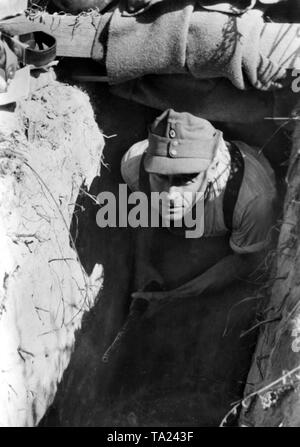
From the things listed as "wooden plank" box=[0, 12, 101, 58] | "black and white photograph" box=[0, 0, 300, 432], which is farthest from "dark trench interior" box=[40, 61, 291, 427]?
"wooden plank" box=[0, 12, 101, 58]

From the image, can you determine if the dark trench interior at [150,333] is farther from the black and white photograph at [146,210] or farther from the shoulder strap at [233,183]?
the shoulder strap at [233,183]

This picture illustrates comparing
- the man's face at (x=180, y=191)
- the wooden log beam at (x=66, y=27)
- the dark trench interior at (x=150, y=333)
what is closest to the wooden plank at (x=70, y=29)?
the wooden log beam at (x=66, y=27)

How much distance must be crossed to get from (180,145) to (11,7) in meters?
1.09

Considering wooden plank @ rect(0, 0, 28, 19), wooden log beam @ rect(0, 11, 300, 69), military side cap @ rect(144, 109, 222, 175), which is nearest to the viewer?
military side cap @ rect(144, 109, 222, 175)

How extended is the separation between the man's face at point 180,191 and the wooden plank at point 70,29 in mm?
677

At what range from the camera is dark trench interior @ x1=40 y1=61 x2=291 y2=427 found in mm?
3479

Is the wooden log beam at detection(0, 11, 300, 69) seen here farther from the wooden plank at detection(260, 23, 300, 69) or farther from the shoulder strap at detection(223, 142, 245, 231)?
the shoulder strap at detection(223, 142, 245, 231)

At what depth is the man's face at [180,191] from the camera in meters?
3.35

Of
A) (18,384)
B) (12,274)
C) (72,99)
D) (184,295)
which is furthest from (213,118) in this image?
(18,384)

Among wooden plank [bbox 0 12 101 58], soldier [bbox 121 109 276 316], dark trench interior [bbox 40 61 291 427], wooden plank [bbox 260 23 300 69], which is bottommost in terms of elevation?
dark trench interior [bbox 40 61 291 427]

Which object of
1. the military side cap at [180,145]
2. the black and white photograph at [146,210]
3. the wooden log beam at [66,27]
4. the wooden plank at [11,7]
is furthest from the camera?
the wooden plank at [11,7]

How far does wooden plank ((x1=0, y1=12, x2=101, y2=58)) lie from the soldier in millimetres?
505

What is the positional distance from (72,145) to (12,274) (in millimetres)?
765

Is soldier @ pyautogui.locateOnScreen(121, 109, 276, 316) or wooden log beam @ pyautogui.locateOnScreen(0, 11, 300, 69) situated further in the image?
wooden log beam @ pyautogui.locateOnScreen(0, 11, 300, 69)
